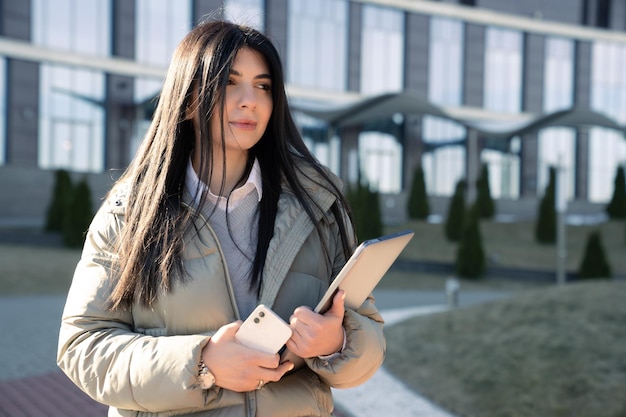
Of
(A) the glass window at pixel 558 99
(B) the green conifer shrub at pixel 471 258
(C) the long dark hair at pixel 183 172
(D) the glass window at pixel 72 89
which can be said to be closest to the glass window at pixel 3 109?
(D) the glass window at pixel 72 89

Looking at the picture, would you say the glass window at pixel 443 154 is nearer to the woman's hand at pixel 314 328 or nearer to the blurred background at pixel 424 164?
the blurred background at pixel 424 164

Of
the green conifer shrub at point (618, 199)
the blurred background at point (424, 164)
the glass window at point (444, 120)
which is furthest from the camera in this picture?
the glass window at point (444, 120)

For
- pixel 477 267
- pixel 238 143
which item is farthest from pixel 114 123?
pixel 238 143

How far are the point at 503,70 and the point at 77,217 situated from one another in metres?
23.8

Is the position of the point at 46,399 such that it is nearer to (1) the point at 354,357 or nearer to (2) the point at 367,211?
(1) the point at 354,357

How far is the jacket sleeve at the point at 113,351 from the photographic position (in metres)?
1.44

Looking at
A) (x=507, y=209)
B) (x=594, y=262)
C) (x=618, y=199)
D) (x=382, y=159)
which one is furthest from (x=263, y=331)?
(x=507, y=209)

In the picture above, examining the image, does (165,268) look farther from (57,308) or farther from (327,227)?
(57,308)

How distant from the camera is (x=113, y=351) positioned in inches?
58.5

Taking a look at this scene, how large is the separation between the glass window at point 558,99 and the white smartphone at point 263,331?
112ft

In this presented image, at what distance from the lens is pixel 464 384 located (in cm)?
482

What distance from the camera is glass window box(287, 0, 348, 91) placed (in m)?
29.2

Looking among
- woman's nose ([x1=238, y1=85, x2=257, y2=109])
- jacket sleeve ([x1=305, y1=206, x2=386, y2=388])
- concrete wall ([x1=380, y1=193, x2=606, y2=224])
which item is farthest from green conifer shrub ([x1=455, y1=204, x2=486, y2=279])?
woman's nose ([x1=238, y1=85, x2=257, y2=109])

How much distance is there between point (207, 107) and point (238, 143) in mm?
123
